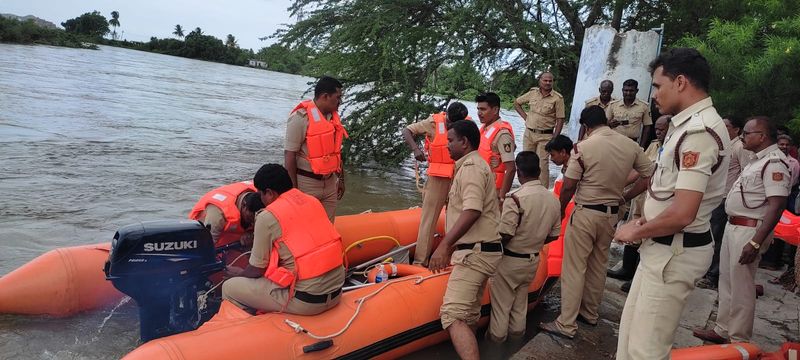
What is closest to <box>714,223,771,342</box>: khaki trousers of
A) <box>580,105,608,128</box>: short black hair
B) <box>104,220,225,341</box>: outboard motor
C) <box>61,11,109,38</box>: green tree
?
<box>580,105,608,128</box>: short black hair

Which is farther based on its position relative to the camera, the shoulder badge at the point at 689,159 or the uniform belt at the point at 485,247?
the uniform belt at the point at 485,247

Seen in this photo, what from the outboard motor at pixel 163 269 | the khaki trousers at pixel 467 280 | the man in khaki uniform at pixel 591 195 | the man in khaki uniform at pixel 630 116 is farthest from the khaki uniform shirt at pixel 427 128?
the outboard motor at pixel 163 269

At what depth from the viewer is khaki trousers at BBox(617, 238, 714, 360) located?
213 centimetres

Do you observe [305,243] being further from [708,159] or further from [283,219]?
[708,159]

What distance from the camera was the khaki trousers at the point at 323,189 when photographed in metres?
4.36

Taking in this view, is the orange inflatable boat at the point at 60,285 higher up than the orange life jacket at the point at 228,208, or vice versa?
the orange life jacket at the point at 228,208

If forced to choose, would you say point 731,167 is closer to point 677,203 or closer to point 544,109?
point 544,109

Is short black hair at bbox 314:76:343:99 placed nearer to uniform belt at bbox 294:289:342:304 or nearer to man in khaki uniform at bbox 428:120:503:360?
man in khaki uniform at bbox 428:120:503:360

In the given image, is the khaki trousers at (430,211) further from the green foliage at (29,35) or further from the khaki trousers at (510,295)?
the green foliage at (29,35)

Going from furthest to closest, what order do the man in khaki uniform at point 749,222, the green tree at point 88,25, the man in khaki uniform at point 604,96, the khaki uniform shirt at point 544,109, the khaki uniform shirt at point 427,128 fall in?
the green tree at point 88,25 < the khaki uniform shirt at point 544,109 < the man in khaki uniform at point 604,96 < the khaki uniform shirt at point 427,128 < the man in khaki uniform at point 749,222

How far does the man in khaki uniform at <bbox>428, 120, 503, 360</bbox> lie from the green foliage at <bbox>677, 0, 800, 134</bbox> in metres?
3.42

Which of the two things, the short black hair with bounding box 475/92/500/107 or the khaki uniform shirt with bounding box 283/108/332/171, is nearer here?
the khaki uniform shirt with bounding box 283/108/332/171

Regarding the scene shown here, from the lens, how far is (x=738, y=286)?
10.9 ft

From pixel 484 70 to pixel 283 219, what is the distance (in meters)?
7.25
